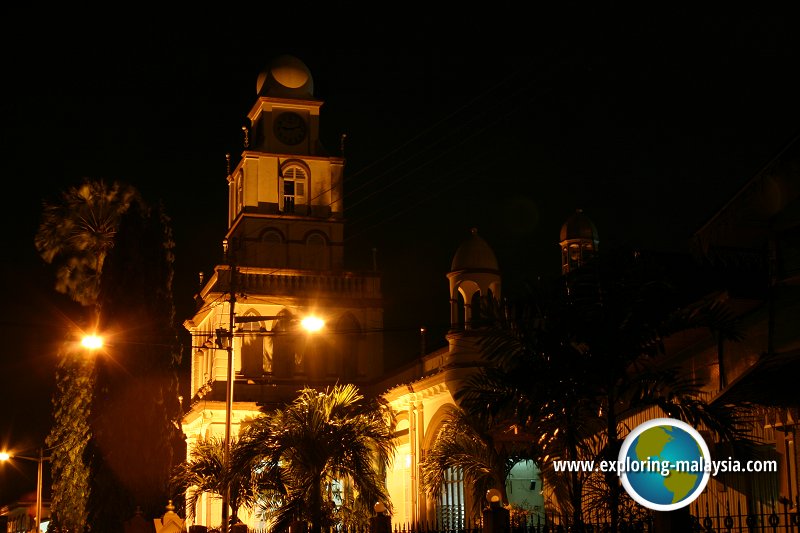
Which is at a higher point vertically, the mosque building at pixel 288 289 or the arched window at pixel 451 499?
the mosque building at pixel 288 289

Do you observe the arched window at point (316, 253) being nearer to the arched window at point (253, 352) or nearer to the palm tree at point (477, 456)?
the arched window at point (253, 352)

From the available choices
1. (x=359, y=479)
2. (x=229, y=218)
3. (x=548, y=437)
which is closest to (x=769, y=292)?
(x=548, y=437)

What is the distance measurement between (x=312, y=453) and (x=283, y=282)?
19758 mm

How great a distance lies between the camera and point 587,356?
16406mm

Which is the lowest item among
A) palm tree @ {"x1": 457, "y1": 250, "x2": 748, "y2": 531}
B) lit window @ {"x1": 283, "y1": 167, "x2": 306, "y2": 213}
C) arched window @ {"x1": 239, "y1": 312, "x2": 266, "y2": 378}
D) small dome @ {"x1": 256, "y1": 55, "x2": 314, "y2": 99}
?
palm tree @ {"x1": 457, "y1": 250, "x2": 748, "y2": 531}

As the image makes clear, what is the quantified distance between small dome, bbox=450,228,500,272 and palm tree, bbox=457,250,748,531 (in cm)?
1826

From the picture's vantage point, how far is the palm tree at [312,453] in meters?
29.2

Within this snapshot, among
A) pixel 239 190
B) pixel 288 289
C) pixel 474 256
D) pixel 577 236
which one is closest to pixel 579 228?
pixel 577 236

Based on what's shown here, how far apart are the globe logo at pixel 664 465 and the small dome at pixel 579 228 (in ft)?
89.8

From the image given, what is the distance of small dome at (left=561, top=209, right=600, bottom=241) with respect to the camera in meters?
40.8

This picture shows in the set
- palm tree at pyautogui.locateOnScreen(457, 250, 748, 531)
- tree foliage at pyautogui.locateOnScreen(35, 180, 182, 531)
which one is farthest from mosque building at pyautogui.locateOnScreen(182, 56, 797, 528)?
palm tree at pyautogui.locateOnScreen(457, 250, 748, 531)

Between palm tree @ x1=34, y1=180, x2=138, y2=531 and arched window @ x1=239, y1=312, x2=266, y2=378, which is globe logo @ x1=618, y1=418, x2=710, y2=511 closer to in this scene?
palm tree @ x1=34, y1=180, x2=138, y2=531

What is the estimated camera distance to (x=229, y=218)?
54.6 metres

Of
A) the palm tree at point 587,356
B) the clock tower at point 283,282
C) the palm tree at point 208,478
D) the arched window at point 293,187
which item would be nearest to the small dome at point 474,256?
the palm tree at point 208,478
